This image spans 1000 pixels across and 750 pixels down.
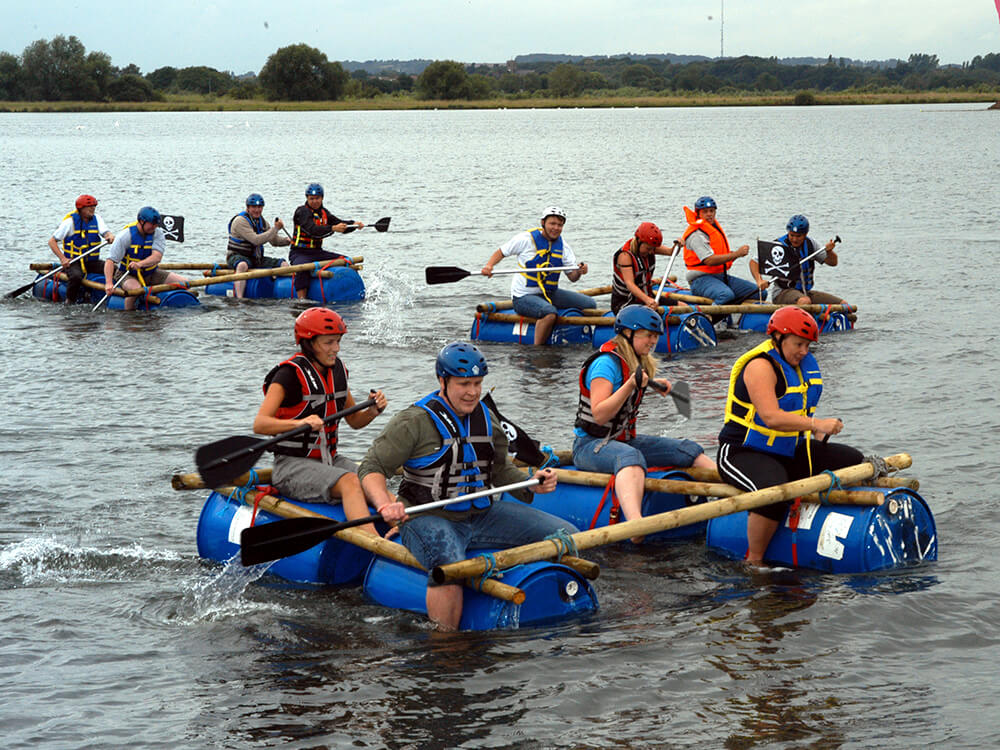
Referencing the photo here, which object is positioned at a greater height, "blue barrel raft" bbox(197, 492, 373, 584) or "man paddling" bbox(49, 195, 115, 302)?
"man paddling" bbox(49, 195, 115, 302)

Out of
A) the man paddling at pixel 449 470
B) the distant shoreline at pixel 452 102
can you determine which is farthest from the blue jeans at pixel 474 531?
the distant shoreline at pixel 452 102

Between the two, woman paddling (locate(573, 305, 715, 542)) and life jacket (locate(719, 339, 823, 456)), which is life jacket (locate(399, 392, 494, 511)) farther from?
life jacket (locate(719, 339, 823, 456))

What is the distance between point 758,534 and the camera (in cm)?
902

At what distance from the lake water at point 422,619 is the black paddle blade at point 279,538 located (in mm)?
660

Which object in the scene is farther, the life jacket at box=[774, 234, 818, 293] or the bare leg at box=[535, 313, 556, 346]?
the life jacket at box=[774, 234, 818, 293]

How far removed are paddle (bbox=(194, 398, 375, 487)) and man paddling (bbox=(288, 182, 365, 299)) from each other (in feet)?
40.8

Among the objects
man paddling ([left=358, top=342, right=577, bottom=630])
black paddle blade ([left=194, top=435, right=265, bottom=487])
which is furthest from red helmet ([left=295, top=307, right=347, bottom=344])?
man paddling ([left=358, top=342, right=577, bottom=630])

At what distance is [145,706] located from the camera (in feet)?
23.8

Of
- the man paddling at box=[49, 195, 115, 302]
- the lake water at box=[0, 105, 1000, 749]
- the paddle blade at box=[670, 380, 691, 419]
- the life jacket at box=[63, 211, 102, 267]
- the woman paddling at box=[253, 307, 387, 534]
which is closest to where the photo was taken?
the lake water at box=[0, 105, 1000, 749]

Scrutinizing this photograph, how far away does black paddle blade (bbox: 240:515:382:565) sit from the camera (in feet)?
25.5

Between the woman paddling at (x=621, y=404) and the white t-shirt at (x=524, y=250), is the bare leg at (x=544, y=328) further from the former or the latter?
the woman paddling at (x=621, y=404)

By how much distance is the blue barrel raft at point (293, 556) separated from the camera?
349 inches

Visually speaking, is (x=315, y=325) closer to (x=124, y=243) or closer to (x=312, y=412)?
(x=312, y=412)

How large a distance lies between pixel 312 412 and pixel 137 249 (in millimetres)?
12824
